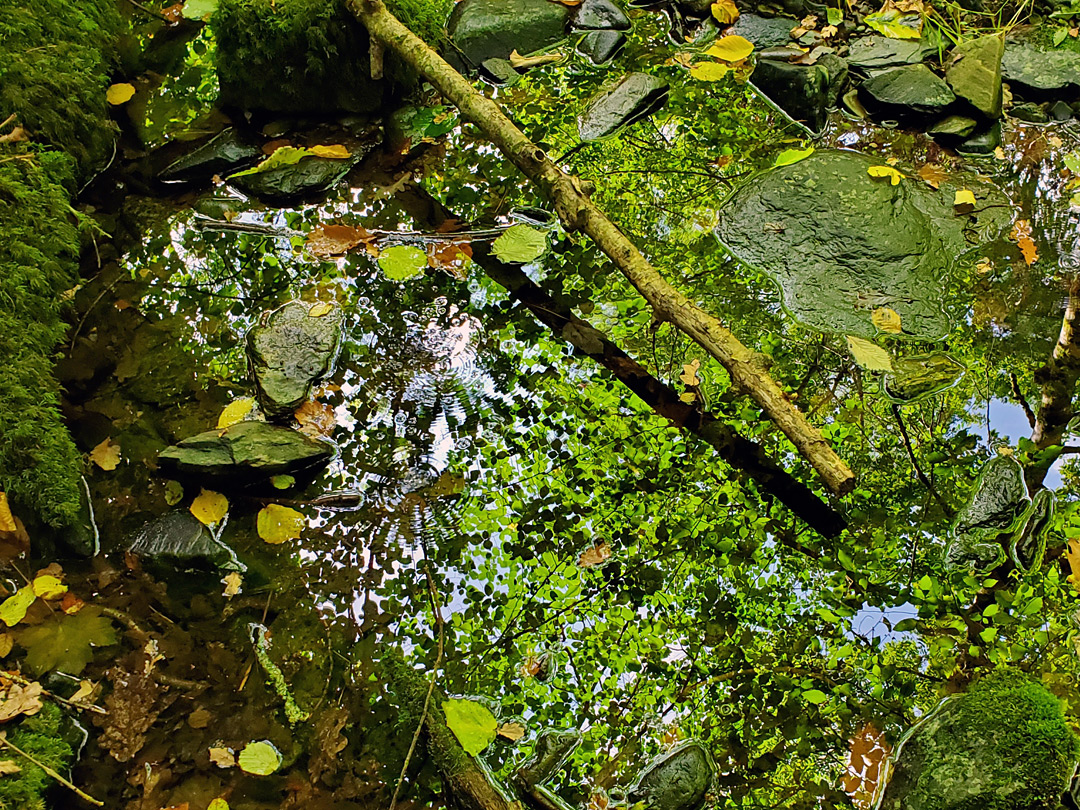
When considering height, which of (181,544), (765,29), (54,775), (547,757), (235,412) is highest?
(765,29)

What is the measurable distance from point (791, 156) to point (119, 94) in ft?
10.4

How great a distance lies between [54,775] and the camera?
1648 mm

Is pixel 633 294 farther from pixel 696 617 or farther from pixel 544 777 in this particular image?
pixel 544 777

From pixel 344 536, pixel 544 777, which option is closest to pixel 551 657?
pixel 544 777

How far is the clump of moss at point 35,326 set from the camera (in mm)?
2023

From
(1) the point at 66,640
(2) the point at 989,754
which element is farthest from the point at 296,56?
(2) the point at 989,754

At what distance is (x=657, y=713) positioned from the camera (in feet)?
6.07

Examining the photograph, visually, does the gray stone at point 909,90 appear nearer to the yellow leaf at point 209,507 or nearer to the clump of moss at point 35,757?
the yellow leaf at point 209,507

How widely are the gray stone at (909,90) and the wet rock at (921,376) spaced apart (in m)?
1.44

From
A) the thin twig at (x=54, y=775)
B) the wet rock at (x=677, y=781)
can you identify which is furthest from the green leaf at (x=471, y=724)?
the thin twig at (x=54, y=775)

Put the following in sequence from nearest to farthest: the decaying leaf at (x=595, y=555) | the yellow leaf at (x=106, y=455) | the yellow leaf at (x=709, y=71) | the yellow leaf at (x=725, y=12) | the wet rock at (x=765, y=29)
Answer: the decaying leaf at (x=595, y=555) → the yellow leaf at (x=106, y=455) → the yellow leaf at (x=709, y=71) → the wet rock at (x=765, y=29) → the yellow leaf at (x=725, y=12)

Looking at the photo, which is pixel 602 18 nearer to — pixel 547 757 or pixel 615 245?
pixel 615 245

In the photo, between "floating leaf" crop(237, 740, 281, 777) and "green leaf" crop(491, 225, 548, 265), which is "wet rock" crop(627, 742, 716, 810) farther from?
"green leaf" crop(491, 225, 548, 265)

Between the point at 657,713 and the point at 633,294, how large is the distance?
152cm
